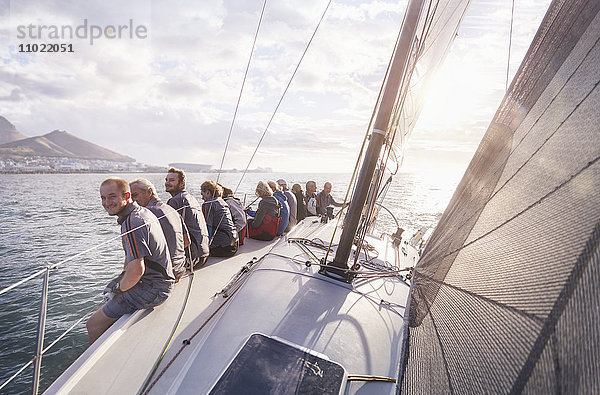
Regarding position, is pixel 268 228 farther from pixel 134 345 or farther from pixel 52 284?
pixel 52 284

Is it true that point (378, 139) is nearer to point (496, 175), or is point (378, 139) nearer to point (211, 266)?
point (496, 175)

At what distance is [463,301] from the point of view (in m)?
0.76

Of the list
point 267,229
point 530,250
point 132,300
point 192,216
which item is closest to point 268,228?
point 267,229

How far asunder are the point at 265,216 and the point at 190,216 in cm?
163

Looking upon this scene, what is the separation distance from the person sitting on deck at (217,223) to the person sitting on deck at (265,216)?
79 cm

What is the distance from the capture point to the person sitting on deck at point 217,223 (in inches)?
143

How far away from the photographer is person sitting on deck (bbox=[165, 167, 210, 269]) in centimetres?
307

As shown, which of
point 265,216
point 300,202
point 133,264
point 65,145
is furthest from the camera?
point 65,145

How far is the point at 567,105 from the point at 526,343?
67 centimetres

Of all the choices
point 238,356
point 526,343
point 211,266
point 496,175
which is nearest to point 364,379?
point 238,356

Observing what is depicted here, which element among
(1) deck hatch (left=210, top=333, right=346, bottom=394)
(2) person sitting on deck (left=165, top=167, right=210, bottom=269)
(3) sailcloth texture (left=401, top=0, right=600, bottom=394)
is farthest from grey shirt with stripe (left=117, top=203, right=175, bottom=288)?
(3) sailcloth texture (left=401, top=0, right=600, bottom=394)

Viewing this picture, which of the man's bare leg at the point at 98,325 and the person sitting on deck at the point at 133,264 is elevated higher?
the person sitting on deck at the point at 133,264

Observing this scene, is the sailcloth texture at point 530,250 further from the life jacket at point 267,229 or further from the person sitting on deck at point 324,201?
the person sitting on deck at point 324,201

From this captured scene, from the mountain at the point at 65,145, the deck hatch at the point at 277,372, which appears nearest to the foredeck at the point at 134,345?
the deck hatch at the point at 277,372
